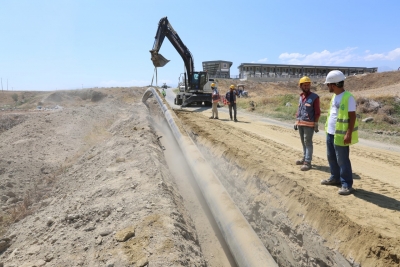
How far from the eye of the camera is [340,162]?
4.17m

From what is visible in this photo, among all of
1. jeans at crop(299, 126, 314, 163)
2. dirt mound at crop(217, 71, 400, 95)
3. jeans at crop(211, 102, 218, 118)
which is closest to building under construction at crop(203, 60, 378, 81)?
dirt mound at crop(217, 71, 400, 95)

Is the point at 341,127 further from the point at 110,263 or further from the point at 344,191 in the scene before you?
the point at 110,263

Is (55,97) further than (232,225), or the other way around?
(55,97)

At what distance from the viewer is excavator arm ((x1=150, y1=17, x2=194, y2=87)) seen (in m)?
15.6

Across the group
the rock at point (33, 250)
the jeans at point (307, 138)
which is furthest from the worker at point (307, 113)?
the rock at point (33, 250)

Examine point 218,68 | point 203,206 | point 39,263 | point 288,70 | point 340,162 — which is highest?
point 218,68

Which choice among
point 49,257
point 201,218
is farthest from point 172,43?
point 49,257

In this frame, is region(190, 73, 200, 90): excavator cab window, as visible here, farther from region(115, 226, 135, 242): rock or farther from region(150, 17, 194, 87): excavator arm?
region(115, 226, 135, 242): rock

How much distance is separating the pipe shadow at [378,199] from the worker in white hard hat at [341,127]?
0.58ft

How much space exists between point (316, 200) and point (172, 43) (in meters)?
15.9

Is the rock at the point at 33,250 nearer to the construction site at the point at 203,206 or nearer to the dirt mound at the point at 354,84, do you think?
the construction site at the point at 203,206

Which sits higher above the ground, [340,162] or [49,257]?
[340,162]

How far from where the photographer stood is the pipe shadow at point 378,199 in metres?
4.07

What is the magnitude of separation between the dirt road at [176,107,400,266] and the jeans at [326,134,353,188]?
0.22 meters
